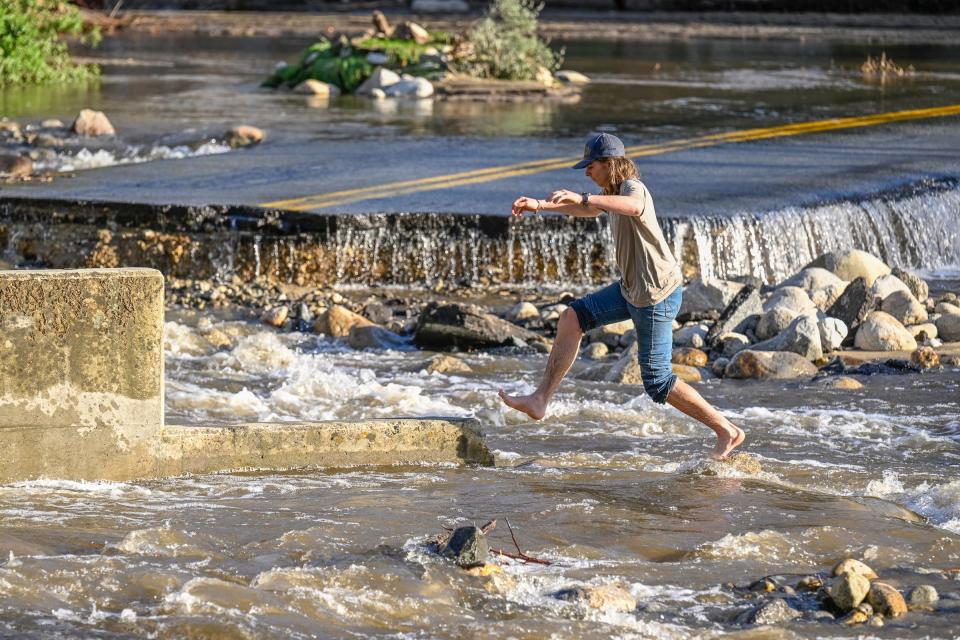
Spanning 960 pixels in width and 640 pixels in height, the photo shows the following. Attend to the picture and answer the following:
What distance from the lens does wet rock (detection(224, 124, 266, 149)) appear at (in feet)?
54.4

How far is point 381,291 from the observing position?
39.8 ft

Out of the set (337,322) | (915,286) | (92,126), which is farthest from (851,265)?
(92,126)

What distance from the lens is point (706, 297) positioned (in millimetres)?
11391

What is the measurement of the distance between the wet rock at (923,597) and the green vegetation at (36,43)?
762 inches

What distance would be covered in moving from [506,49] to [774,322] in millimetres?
12480

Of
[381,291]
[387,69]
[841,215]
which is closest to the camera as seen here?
[381,291]

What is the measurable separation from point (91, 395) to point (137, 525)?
75cm

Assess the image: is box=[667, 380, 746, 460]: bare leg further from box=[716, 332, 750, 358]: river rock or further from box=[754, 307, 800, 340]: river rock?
box=[754, 307, 800, 340]: river rock

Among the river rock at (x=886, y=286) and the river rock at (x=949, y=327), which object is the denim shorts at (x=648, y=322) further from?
the river rock at (x=886, y=286)

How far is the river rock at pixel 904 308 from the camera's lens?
11039mm

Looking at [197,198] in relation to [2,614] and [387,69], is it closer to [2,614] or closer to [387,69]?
[2,614]

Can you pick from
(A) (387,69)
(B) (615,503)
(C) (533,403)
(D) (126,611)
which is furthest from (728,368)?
(A) (387,69)

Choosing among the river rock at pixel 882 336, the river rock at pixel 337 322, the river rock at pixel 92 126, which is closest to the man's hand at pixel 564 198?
the river rock at pixel 337 322

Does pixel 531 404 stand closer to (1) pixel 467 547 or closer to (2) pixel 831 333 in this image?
(1) pixel 467 547
